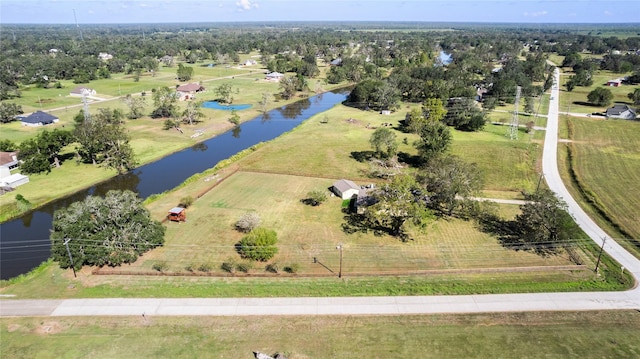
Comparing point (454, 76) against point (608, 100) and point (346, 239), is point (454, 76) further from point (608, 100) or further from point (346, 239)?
point (346, 239)

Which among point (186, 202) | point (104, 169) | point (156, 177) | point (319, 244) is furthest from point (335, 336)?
point (104, 169)

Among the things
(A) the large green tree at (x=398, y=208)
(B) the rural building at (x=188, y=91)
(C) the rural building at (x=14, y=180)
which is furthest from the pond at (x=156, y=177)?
(A) the large green tree at (x=398, y=208)

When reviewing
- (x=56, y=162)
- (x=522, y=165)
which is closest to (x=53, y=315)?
(x=56, y=162)

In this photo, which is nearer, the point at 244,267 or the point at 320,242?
the point at 244,267

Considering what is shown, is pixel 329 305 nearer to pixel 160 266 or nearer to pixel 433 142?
pixel 160 266

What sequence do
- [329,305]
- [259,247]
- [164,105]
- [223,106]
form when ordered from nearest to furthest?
[329,305], [259,247], [164,105], [223,106]

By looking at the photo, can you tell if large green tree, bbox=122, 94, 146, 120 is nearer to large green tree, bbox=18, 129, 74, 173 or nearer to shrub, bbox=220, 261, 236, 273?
large green tree, bbox=18, 129, 74, 173
